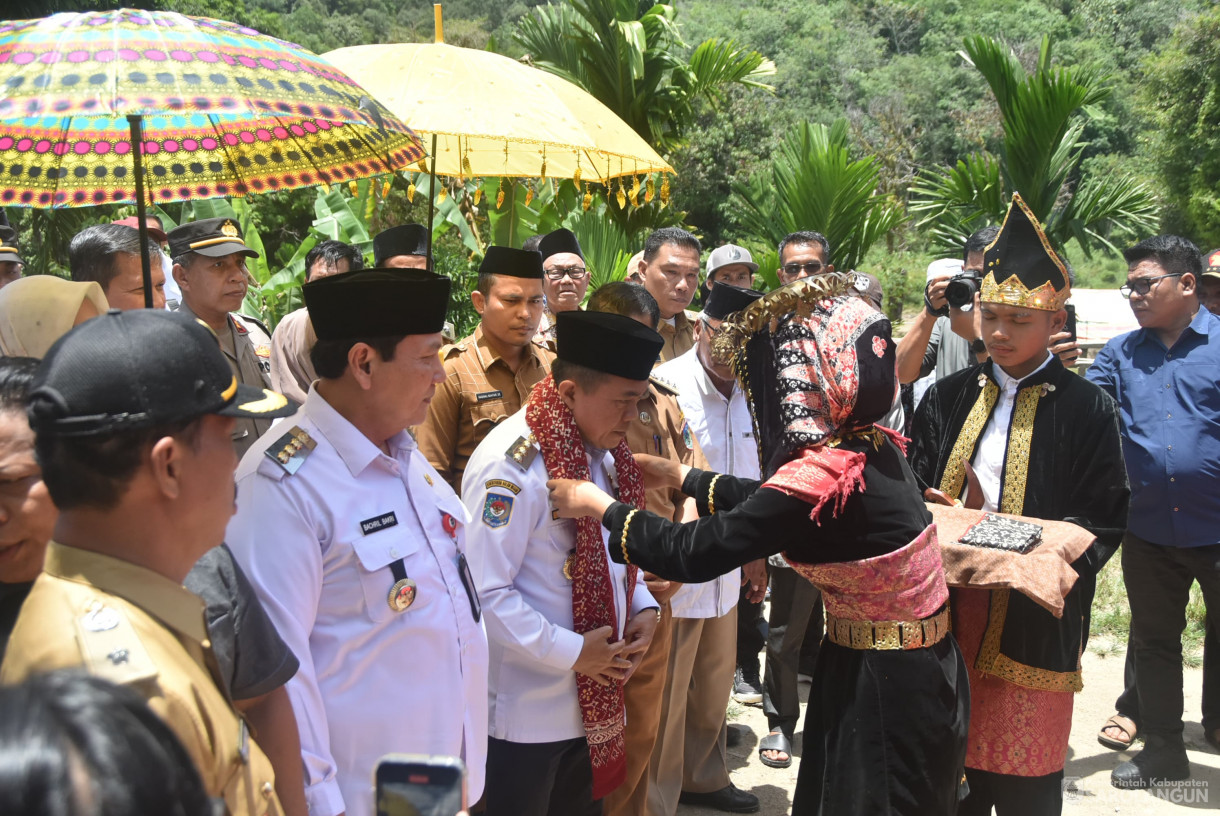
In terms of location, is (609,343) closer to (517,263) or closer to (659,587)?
(659,587)

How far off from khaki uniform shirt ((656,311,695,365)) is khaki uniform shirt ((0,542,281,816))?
4.10 metres

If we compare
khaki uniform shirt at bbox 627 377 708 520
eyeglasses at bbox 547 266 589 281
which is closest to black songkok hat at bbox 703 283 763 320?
khaki uniform shirt at bbox 627 377 708 520

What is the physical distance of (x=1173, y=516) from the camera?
4703 mm

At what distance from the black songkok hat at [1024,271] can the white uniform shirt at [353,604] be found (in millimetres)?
2297

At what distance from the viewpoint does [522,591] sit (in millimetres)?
2818

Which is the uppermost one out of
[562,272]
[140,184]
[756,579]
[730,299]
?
[140,184]

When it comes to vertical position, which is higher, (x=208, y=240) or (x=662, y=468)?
(x=208, y=240)

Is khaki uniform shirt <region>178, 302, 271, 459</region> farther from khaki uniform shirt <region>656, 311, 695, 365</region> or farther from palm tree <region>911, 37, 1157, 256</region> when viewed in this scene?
palm tree <region>911, 37, 1157, 256</region>

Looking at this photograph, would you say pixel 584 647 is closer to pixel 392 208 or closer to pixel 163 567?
pixel 163 567

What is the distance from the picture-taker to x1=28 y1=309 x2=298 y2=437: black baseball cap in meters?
1.30

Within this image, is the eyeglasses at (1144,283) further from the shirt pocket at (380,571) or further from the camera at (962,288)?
the shirt pocket at (380,571)

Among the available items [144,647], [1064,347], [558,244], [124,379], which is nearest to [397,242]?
[558,244]

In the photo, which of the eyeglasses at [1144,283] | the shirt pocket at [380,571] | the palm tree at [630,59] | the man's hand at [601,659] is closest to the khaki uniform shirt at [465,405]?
the man's hand at [601,659]

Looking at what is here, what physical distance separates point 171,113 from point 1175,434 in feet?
15.3
